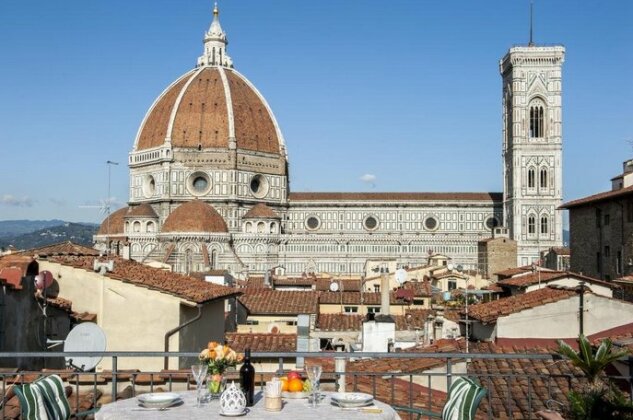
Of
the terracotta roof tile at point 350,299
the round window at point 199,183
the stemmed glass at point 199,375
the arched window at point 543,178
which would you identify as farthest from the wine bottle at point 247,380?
the round window at point 199,183

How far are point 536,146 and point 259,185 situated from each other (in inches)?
1382

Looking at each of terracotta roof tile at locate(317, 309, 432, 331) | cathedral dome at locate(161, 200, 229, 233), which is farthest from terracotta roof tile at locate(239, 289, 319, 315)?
cathedral dome at locate(161, 200, 229, 233)

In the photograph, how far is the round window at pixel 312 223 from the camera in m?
106

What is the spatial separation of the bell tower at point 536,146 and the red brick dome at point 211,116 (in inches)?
1274

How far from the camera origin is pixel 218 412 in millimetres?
5590

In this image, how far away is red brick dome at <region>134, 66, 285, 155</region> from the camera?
107125 millimetres

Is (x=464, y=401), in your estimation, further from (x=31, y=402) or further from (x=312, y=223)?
(x=312, y=223)

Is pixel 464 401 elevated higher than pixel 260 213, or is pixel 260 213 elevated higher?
pixel 260 213

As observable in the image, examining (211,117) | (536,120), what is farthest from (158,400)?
(211,117)

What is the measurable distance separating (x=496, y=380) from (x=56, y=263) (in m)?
7.80

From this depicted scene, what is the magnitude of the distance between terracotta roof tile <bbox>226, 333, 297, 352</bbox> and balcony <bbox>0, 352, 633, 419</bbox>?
251 cm

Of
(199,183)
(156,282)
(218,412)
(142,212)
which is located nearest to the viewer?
(218,412)

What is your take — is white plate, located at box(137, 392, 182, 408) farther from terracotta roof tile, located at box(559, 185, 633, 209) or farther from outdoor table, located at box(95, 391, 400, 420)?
terracotta roof tile, located at box(559, 185, 633, 209)

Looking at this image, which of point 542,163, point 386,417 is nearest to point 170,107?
point 542,163
